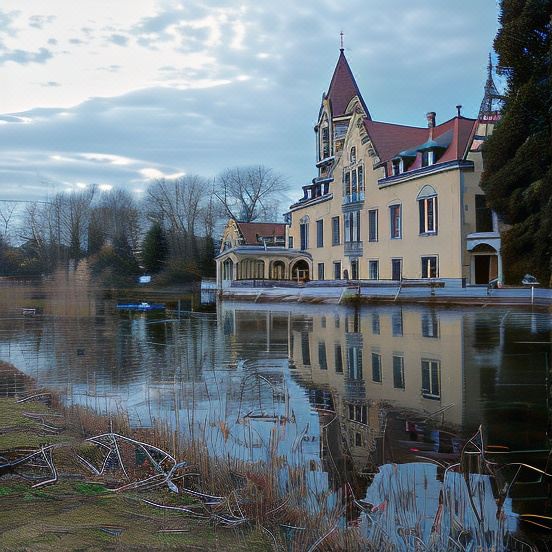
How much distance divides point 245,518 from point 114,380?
8.71 m

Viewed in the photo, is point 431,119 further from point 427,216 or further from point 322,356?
point 322,356

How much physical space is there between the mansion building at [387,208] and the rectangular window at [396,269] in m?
0.07

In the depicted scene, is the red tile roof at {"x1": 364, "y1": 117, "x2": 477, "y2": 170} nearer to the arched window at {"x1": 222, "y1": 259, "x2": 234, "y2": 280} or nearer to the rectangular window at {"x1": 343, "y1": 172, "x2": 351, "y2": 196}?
the rectangular window at {"x1": 343, "y1": 172, "x2": 351, "y2": 196}

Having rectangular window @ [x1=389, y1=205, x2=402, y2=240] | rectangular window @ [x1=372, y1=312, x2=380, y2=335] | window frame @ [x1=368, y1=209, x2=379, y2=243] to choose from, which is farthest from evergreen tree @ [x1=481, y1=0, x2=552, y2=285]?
window frame @ [x1=368, y1=209, x2=379, y2=243]

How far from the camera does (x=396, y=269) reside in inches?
1823

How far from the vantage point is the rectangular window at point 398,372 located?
12772mm

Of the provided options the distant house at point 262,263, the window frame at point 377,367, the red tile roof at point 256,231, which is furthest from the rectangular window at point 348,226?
the window frame at point 377,367

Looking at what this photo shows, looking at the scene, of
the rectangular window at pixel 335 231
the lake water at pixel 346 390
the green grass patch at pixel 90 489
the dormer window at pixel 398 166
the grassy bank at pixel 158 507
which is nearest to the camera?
the grassy bank at pixel 158 507

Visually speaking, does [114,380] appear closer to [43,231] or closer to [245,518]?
[245,518]

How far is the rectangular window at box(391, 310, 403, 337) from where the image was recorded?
22.4m

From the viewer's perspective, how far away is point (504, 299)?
112ft

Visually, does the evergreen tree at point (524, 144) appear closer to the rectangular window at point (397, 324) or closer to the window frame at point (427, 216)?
the rectangular window at point (397, 324)

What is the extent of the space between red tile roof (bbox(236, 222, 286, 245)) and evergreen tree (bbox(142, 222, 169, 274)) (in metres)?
21.1

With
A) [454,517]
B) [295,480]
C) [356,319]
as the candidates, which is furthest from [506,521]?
[356,319]
